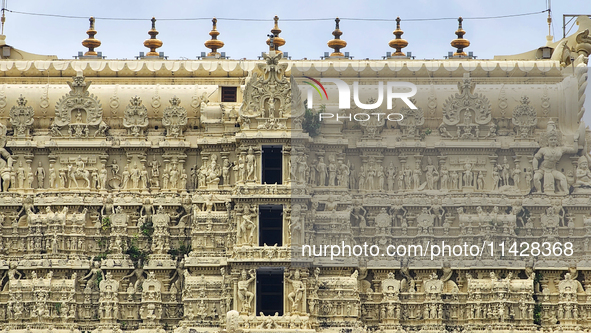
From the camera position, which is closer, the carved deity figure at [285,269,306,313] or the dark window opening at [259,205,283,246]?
the carved deity figure at [285,269,306,313]

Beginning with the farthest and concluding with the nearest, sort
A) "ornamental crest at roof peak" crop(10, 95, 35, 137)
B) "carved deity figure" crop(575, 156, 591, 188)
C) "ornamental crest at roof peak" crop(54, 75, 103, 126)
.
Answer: "ornamental crest at roof peak" crop(10, 95, 35, 137), "ornamental crest at roof peak" crop(54, 75, 103, 126), "carved deity figure" crop(575, 156, 591, 188)

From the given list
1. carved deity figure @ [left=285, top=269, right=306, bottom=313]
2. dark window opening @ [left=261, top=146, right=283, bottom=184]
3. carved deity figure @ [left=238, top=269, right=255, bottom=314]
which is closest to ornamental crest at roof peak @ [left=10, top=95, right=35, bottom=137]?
dark window opening @ [left=261, top=146, right=283, bottom=184]

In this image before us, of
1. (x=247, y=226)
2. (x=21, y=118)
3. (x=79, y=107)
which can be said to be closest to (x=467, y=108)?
(x=247, y=226)

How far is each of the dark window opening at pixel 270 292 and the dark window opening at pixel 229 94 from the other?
9.07 m

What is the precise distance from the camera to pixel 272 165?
2334 inches

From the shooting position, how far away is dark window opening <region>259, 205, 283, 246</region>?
58469 mm

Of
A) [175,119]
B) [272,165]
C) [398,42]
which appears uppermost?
[398,42]

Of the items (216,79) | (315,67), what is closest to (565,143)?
(315,67)

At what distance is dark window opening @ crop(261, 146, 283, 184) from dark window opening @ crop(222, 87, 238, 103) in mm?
4575

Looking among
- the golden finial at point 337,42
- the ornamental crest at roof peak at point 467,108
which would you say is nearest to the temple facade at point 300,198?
the ornamental crest at roof peak at point 467,108

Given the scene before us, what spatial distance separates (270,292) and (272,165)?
216 inches

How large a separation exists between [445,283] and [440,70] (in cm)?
996

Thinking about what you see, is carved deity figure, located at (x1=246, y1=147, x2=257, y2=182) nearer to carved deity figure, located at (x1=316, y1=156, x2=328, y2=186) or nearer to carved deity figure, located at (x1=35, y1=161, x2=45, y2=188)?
carved deity figure, located at (x1=316, y1=156, x2=328, y2=186)

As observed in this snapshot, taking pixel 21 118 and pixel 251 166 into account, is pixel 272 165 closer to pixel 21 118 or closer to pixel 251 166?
pixel 251 166
